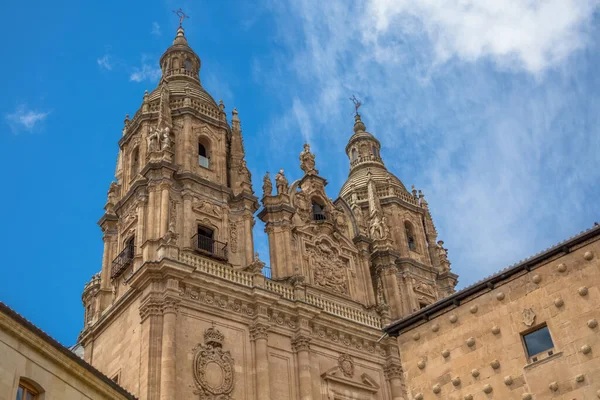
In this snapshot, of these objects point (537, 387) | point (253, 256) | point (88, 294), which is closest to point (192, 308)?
point (253, 256)

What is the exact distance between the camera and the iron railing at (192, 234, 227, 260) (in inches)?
1442

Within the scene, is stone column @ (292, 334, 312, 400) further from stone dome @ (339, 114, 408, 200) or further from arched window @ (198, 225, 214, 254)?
stone dome @ (339, 114, 408, 200)

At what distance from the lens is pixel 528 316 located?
19.2 m

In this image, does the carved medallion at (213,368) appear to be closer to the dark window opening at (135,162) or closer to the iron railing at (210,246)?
the iron railing at (210,246)

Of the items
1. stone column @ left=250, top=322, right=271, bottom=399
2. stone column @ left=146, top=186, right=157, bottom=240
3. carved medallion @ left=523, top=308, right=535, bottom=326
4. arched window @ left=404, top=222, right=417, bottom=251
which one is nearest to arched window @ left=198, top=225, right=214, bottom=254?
stone column @ left=146, top=186, right=157, bottom=240

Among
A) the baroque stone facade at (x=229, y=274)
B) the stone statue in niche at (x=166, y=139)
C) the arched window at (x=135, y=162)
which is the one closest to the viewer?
the baroque stone facade at (x=229, y=274)

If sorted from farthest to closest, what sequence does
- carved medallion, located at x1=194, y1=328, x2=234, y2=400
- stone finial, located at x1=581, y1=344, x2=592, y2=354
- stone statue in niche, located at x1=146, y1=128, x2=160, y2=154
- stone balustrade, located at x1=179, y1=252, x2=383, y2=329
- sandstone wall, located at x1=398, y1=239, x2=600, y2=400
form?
stone statue in niche, located at x1=146, y1=128, x2=160, y2=154, stone balustrade, located at x1=179, y1=252, x2=383, y2=329, carved medallion, located at x1=194, y1=328, x2=234, y2=400, sandstone wall, located at x1=398, y1=239, x2=600, y2=400, stone finial, located at x1=581, y1=344, x2=592, y2=354

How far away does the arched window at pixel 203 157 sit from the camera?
4036cm

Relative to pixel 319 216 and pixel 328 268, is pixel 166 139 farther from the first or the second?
pixel 328 268

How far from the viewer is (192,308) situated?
110 feet

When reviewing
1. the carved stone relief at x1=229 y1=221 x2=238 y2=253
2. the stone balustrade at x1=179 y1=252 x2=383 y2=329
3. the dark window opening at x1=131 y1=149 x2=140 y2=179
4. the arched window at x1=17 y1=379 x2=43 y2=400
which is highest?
the dark window opening at x1=131 y1=149 x2=140 y2=179

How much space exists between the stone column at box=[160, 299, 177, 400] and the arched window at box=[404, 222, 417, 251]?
64.7ft

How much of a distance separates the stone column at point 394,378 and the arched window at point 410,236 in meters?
10.8

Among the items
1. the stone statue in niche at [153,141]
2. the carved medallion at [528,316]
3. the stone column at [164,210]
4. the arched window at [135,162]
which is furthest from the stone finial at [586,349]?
the arched window at [135,162]
